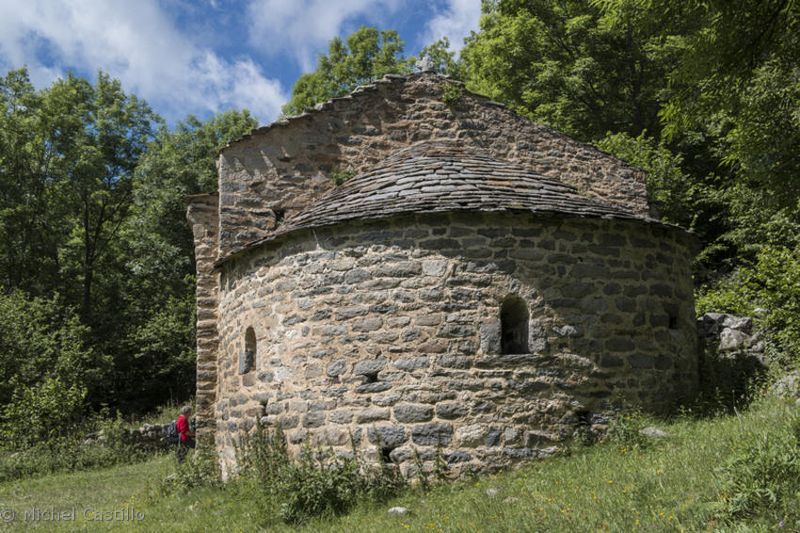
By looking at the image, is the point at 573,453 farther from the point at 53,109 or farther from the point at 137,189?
the point at 53,109

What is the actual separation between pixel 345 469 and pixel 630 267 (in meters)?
4.36

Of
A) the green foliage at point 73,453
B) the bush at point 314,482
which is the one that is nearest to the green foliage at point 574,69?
the green foliage at point 73,453

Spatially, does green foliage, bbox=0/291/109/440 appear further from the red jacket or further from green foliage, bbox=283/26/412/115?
green foliage, bbox=283/26/412/115

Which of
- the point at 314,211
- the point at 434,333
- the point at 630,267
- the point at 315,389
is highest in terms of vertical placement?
the point at 314,211

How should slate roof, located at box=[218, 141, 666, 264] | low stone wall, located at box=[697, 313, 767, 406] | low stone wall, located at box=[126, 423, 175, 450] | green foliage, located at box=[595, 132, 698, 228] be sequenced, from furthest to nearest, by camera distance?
green foliage, located at box=[595, 132, 698, 228] → low stone wall, located at box=[126, 423, 175, 450] → low stone wall, located at box=[697, 313, 767, 406] → slate roof, located at box=[218, 141, 666, 264]

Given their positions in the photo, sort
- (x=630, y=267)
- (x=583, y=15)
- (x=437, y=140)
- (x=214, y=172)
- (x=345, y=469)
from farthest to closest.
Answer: (x=214, y=172) < (x=583, y=15) < (x=437, y=140) < (x=630, y=267) < (x=345, y=469)

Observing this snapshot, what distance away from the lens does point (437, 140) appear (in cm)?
1100

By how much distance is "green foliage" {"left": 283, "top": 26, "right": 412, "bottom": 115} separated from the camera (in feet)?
87.2

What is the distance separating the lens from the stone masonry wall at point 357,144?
1067cm

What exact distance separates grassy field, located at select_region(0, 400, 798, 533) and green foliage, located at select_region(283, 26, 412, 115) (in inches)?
786

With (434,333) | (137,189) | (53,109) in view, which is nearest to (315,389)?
(434,333)

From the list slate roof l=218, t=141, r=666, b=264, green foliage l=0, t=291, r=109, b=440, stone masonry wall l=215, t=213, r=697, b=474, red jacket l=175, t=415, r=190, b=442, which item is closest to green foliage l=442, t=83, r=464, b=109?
slate roof l=218, t=141, r=666, b=264

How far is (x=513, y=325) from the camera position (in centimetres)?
822

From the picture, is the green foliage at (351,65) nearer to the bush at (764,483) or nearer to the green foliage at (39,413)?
the green foliage at (39,413)
